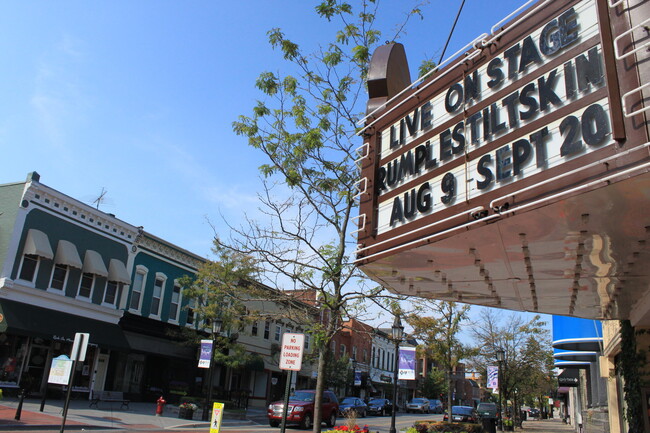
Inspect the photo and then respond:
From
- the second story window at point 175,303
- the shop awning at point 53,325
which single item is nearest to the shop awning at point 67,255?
the shop awning at point 53,325

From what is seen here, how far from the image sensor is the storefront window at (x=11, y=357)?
70.2ft

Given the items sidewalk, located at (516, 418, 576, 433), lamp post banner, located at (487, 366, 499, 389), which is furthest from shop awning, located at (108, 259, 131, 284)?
sidewalk, located at (516, 418, 576, 433)

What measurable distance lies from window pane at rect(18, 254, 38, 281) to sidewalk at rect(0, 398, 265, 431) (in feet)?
16.2

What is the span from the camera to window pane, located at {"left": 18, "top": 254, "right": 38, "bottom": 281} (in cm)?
2186

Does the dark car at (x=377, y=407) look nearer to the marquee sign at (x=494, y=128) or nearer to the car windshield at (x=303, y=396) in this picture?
the car windshield at (x=303, y=396)

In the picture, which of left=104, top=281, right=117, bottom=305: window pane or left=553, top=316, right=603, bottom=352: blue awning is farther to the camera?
left=104, top=281, right=117, bottom=305: window pane

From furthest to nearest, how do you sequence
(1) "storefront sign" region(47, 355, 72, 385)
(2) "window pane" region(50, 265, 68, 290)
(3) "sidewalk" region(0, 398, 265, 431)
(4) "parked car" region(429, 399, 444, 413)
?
(4) "parked car" region(429, 399, 444, 413)
(2) "window pane" region(50, 265, 68, 290)
(3) "sidewalk" region(0, 398, 265, 431)
(1) "storefront sign" region(47, 355, 72, 385)

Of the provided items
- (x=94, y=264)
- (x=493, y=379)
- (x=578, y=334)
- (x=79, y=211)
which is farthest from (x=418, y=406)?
(x=79, y=211)

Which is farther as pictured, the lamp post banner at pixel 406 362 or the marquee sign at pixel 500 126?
the lamp post banner at pixel 406 362

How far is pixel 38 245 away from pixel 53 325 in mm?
3521

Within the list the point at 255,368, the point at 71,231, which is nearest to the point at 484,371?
the point at 255,368

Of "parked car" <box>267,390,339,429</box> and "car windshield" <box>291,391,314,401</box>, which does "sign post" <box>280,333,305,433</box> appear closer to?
"parked car" <box>267,390,339,429</box>

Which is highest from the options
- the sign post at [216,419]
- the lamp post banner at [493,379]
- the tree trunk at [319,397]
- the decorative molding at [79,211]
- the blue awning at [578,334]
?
the decorative molding at [79,211]

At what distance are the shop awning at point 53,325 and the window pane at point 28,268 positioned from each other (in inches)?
46.3
